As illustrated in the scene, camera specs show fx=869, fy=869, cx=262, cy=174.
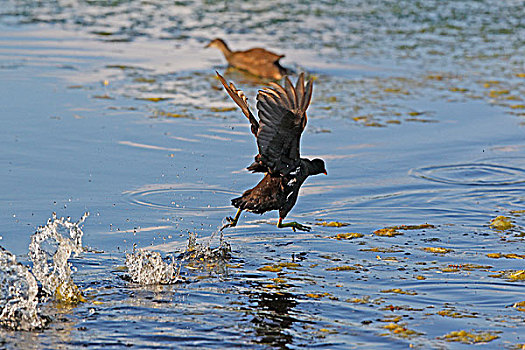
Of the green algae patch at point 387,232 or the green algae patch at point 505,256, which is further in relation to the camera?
the green algae patch at point 387,232

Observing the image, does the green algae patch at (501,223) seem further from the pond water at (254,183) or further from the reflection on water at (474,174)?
the reflection on water at (474,174)

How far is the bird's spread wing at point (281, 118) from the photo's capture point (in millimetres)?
5309

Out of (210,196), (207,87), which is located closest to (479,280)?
(210,196)

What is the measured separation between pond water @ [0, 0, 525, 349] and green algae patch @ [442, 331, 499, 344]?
0.4 inches

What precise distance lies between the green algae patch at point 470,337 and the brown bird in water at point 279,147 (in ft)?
5.25

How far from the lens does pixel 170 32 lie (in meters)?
14.7

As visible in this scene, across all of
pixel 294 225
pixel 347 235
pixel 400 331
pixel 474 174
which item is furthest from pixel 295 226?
pixel 474 174

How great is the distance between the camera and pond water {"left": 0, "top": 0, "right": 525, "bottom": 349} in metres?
4.88

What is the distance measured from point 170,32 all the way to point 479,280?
1010cm

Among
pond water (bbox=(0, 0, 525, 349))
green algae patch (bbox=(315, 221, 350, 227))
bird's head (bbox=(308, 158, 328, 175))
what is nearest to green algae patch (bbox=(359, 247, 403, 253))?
pond water (bbox=(0, 0, 525, 349))

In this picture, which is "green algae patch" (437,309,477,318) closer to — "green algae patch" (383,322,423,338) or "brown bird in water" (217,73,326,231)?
"green algae patch" (383,322,423,338)

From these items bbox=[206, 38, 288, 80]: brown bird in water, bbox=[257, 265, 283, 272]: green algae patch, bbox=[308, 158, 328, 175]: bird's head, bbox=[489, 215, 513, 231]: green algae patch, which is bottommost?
bbox=[257, 265, 283, 272]: green algae patch

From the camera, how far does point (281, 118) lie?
17.6ft

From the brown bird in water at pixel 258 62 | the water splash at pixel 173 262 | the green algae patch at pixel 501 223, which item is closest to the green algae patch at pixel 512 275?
the green algae patch at pixel 501 223
